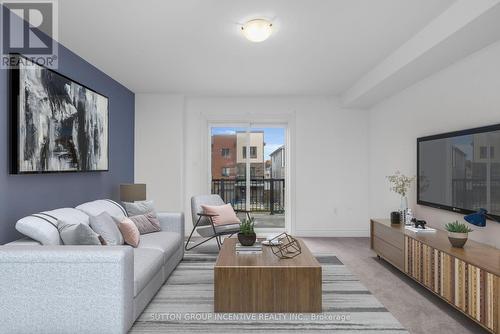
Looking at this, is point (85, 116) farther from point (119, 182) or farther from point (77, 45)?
point (119, 182)

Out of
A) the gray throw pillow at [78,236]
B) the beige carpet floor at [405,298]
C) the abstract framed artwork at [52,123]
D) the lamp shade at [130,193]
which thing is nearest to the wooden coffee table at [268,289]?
the beige carpet floor at [405,298]

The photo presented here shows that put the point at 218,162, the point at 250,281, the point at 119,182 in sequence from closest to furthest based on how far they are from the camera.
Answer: the point at 250,281, the point at 119,182, the point at 218,162

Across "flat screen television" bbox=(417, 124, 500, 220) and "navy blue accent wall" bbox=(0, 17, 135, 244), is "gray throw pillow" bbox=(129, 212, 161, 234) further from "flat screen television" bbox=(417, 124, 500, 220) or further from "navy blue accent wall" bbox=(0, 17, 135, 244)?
"flat screen television" bbox=(417, 124, 500, 220)

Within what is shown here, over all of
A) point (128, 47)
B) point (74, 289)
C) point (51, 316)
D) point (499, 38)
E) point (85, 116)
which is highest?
point (128, 47)

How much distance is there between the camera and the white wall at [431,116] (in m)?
2.94

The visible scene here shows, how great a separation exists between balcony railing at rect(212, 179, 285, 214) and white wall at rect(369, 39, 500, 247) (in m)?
1.78

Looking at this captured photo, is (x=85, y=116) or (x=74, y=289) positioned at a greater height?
(x=85, y=116)

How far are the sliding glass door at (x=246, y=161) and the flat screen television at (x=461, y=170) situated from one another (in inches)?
107

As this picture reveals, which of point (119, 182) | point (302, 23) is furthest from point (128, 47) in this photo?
point (119, 182)

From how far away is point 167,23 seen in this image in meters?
2.96

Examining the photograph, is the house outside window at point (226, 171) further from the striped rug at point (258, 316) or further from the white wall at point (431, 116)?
the striped rug at point (258, 316)

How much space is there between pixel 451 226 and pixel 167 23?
3293 mm

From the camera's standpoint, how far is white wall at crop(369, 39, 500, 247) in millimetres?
2938

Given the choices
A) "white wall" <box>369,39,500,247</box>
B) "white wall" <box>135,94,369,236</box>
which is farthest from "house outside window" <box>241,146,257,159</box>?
"white wall" <box>369,39,500,247</box>
